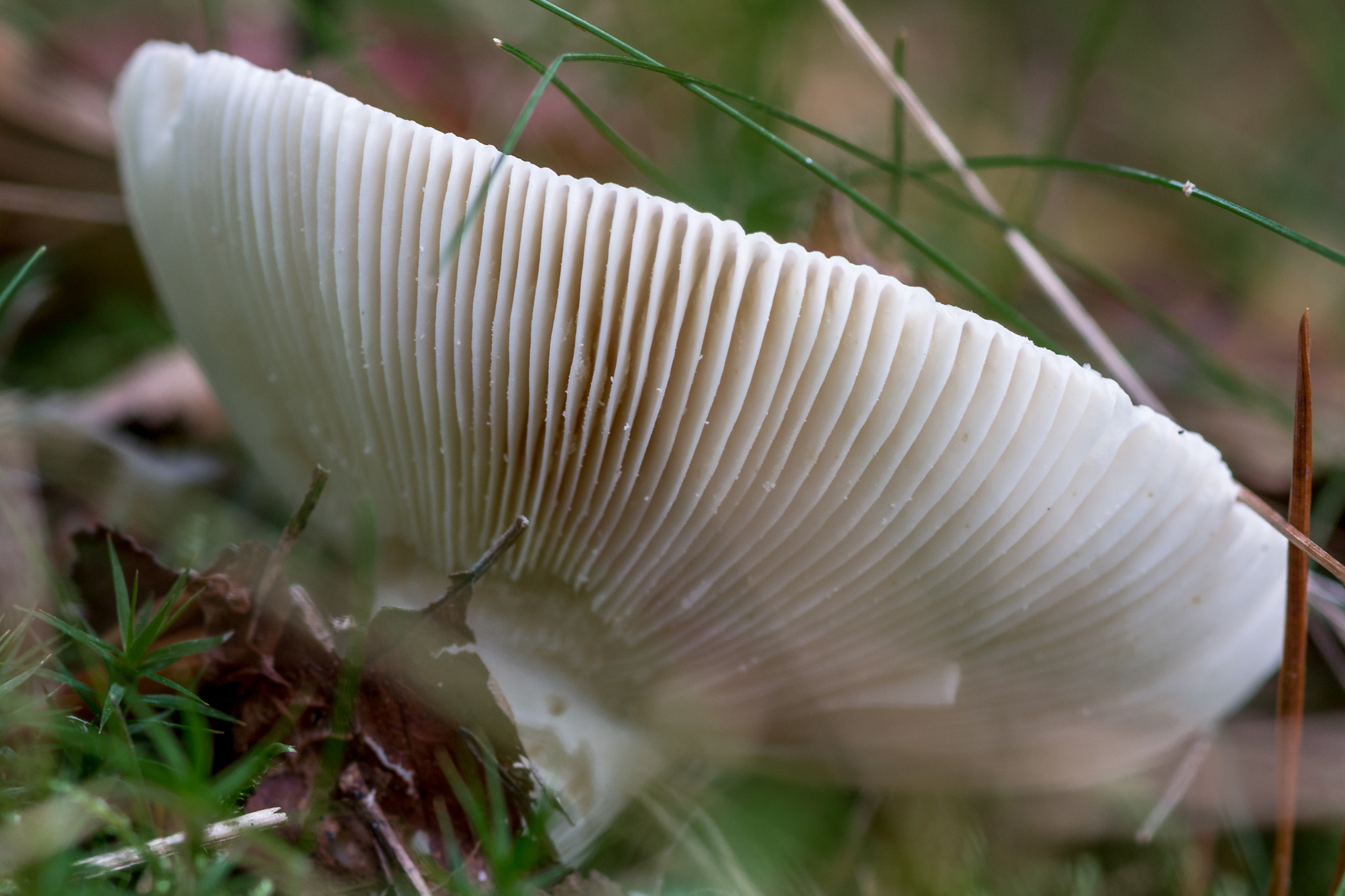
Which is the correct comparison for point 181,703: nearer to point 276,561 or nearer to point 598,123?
point 276,561

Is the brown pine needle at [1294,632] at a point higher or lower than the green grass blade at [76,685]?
higher

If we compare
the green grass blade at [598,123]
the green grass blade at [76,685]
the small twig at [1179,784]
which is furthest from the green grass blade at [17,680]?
the small twig at [1179,784]

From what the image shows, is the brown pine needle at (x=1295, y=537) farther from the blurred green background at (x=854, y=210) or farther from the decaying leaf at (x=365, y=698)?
the decaying leaf at (x=365, y=698)

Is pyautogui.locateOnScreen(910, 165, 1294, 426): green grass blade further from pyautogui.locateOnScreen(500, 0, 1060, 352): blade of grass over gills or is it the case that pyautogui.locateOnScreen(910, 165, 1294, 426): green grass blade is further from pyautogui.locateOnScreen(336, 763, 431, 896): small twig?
pyautogui.locateOnScreen(336, 763, 431, 896): small twig

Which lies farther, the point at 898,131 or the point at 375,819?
the point at 898,131

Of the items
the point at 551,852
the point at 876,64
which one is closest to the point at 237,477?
the point at 551,852

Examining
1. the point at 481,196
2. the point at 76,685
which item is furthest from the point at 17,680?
the point at 481,196

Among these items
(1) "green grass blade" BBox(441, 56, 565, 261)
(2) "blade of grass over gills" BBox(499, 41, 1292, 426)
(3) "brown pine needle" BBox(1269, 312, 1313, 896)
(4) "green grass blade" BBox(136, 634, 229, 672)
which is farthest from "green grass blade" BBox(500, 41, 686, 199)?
(3) "brown pine needle" BBox(1269, 312, 1313, 896)
